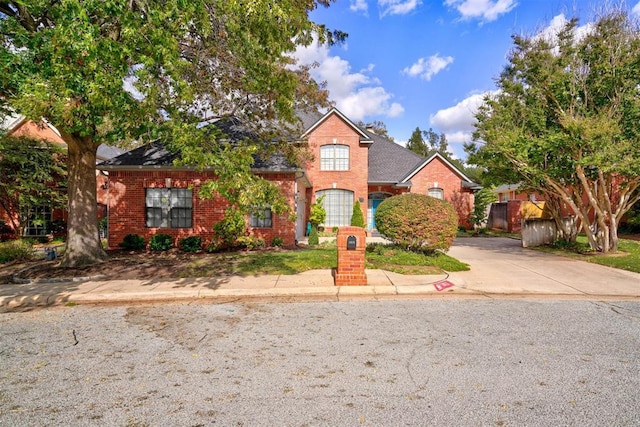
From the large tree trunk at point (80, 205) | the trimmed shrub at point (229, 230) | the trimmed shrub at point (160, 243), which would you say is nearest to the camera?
the large tree trunk at point (80, 205)

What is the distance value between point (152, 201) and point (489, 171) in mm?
14488

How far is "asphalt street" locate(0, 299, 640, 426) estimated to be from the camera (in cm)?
300

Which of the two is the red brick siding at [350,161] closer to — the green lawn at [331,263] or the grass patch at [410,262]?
the green lawn at [331,263]

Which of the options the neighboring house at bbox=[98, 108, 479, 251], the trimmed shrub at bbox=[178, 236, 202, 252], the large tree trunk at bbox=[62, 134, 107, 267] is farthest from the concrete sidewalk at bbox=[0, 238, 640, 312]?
the trimmed shrub at bbox=[178, 236, 202, 252]

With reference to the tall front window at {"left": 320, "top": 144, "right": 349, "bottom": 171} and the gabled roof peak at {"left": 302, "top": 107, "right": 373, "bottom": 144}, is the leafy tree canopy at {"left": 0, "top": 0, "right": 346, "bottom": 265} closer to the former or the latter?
the gabled roof peak at {"left": 302, "top": 107, "right": 373, "bottom": 144}

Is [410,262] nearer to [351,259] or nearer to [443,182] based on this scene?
[351,259]

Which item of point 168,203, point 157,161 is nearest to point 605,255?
point 168,203

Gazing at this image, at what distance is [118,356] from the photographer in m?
4.21

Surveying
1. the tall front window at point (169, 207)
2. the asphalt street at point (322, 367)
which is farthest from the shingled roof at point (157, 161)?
the asphalt street at point (322, 367)

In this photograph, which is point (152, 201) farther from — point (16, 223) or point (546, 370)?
point (546, 370)

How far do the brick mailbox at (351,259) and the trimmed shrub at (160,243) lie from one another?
336 inches

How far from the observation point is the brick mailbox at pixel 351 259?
304 inches

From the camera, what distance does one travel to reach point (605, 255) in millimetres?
12039

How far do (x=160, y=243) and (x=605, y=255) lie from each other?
16.3 m
